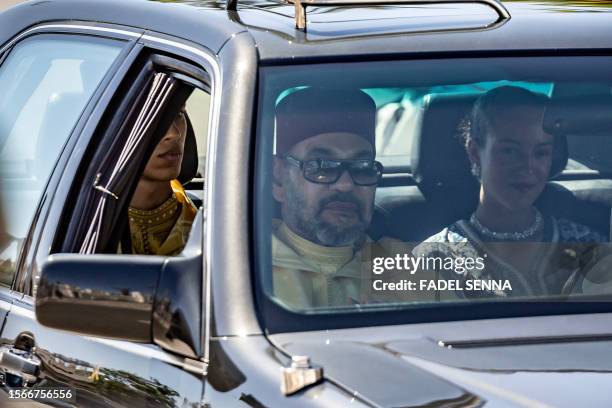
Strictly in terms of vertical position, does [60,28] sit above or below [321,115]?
above

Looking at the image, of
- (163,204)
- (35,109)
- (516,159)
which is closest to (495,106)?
(516,159)

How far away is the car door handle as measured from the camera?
3.69 meters

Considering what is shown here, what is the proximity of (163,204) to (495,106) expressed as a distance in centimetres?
129

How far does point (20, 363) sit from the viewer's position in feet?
12.3

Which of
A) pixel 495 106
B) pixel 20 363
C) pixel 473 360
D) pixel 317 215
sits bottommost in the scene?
pixel 20 363

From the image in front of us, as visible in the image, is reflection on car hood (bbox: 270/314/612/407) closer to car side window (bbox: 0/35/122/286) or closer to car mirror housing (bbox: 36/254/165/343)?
car mirror housing (bbox: 36/254/165/343)

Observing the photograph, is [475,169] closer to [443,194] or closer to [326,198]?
[443,194]

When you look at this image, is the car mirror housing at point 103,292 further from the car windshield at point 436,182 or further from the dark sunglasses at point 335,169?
the dark sunglasses at point 335,169

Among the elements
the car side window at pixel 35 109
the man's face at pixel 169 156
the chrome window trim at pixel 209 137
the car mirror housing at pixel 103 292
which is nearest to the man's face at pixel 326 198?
the chrome window trim at pixel 209 137

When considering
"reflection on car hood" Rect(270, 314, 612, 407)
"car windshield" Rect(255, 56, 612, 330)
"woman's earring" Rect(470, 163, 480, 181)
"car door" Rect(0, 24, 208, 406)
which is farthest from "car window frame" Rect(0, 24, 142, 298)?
"reflection on car hood" Rect(270, 314, 612, 407)

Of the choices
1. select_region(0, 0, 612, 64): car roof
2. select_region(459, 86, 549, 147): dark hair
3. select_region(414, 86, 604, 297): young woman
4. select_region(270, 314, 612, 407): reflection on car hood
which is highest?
select_region(0, 0, 612, 64): car roof

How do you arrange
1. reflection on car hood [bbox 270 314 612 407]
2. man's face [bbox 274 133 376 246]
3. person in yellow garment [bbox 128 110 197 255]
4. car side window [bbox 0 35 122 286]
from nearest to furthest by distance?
reflection on car hood [bbox 270 314 612 407]
man's face [bbox 274 133 376 246]
car side window [bbox 0 35 122 286]
person in yellow garment [bbox 128 110 197 255]

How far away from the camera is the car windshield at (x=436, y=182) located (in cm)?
326

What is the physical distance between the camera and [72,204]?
4.00 meters
